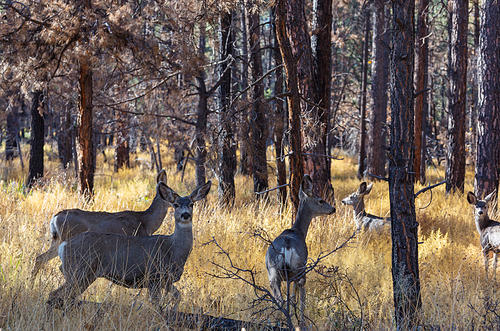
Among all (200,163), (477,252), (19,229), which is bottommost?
(477,252)

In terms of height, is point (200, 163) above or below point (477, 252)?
above

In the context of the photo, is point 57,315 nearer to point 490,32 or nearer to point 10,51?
point 10,51

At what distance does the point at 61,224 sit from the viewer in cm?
577

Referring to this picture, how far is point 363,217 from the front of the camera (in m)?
8.45

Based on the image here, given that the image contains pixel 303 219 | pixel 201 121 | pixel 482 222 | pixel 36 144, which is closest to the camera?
pixel 303 219

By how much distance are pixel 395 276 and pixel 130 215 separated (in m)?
3.52

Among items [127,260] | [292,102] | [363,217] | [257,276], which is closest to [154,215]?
[257,276]

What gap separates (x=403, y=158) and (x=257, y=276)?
236 cm

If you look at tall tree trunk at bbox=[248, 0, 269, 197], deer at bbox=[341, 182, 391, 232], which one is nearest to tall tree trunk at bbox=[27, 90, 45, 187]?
tall tree trunk at bbox=[248, 0, 269, 197]

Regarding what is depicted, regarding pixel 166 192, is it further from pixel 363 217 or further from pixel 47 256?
pixel 363 217

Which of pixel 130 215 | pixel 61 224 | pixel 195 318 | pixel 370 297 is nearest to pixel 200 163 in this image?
pixel 130 215

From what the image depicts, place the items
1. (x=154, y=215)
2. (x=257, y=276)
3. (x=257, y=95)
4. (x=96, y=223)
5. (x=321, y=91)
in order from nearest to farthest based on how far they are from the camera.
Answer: (x=257, y=276) < (x=96, y=223) < (x=154, y=215) < (x=321, y=91) < (x=257, y=95)

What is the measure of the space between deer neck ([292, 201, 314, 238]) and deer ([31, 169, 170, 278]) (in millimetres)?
1612

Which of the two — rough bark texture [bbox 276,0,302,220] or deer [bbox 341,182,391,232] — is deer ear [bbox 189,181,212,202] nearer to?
rough bark texture [bbox 276,0,302,220]
